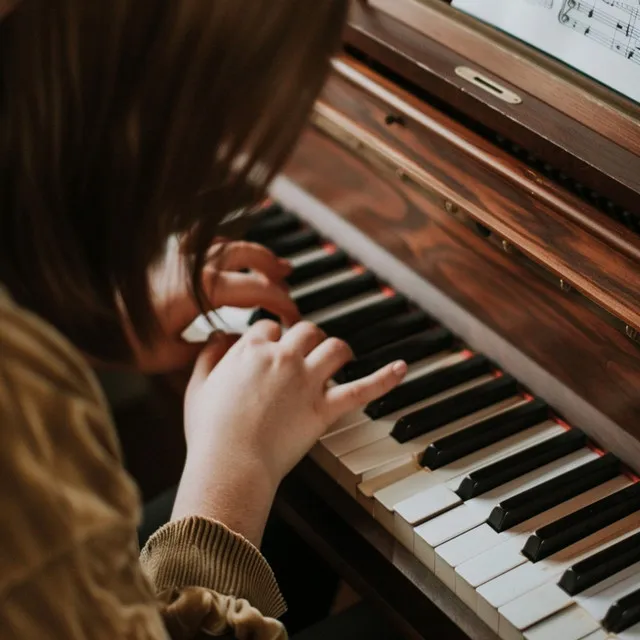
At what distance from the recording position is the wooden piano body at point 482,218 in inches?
42.9

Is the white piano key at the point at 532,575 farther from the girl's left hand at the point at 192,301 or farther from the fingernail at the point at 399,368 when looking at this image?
the girl's left hand at the point at 192,301

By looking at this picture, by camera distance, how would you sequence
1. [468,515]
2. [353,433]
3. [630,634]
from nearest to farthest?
[630,634], [468,515], [353,433]

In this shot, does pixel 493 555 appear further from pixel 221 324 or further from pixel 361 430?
pixel 221 324

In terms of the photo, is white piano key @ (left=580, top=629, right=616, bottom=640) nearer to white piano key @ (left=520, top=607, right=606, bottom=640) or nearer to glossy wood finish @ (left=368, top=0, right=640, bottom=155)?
white piano key @ (left=520, top=607, right=606, bottom=640)

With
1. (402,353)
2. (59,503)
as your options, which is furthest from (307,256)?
(59,503)

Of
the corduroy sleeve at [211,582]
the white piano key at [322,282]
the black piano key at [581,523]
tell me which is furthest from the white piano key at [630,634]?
the white piano key at [322,282]

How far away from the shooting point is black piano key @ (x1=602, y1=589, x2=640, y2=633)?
37.8 inches

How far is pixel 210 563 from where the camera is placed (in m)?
1.00

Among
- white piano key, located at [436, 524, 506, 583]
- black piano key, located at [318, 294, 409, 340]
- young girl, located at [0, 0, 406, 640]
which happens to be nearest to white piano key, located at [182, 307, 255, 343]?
black piano key, located at [318, 294, 409, 340]

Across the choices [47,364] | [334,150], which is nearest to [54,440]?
[47,364]

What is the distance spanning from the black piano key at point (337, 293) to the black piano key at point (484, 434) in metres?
0.32

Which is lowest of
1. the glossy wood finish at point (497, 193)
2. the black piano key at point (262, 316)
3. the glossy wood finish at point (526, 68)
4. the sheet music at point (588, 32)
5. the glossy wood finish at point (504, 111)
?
the black piano key at point (262, 316)

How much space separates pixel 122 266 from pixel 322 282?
0.63 meters

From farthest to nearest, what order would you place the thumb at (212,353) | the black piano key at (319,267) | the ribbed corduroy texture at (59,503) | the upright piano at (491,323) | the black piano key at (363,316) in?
the black piano key at (319,267) → the black piano key at (363,316) → the thumb at (212,353) → the upright piano at (491,323) → the ribbed corduroy texture at (59,503)
